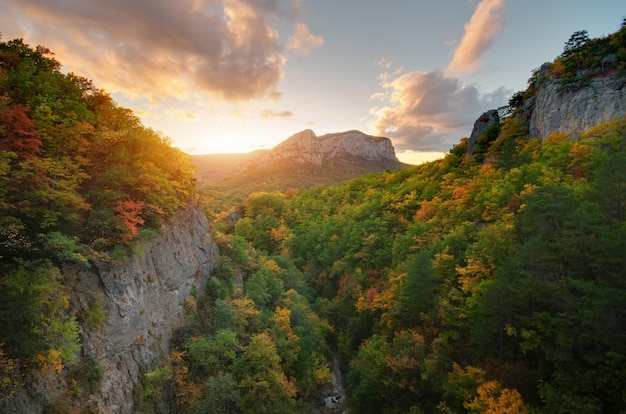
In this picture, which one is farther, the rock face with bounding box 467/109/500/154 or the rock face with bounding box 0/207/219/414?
the rock face with bounding box 467/109/500/154

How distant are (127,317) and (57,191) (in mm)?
8332

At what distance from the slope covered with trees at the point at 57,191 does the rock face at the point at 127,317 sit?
101 centimetres

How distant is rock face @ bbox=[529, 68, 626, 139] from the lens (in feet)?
105

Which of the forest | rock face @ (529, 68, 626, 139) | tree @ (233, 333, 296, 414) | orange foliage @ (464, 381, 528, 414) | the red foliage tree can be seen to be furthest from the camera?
rock face @ (529, 68, 626, 139)

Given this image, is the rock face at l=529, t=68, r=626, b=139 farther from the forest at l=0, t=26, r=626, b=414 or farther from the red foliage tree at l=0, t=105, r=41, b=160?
the red foliage tree at l=0, t=105, r=41, b=160

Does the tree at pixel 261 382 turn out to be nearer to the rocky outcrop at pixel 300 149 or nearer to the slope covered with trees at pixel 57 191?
the slope covered with trees at pixel 57 191

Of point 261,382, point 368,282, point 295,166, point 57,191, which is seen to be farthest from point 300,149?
point 57,191

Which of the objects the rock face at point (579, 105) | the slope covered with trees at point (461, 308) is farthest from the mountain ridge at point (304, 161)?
the rock face at point (579, 105)

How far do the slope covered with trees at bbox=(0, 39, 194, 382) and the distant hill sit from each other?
9514 centimetres

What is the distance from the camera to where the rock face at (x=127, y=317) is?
13.9m

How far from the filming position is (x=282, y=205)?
71.1m

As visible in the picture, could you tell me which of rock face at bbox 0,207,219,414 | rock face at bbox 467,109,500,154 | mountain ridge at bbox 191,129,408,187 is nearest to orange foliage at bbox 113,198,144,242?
rock face at bbox 0,207,219,414

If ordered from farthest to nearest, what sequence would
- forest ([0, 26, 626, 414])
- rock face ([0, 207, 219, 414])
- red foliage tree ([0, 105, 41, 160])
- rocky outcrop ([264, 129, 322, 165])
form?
rocky outcrop ([264, 129, 322, 165]) → red foliage tree ([0, 105, 41, 160]) → forest ([0, 26, 626, 414]) → rock face ([0, 207, 219, 414])

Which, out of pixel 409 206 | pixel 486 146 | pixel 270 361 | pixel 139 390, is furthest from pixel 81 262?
pixel 486 146
